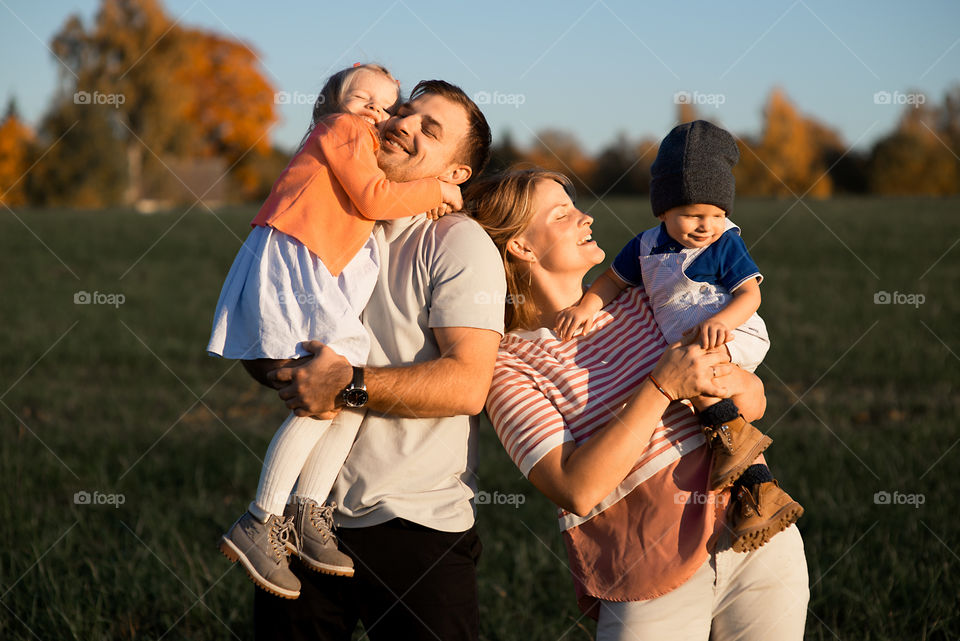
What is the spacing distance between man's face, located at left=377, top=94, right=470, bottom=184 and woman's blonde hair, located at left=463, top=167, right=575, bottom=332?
147 mm

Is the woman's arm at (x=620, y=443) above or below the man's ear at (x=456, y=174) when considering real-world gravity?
below

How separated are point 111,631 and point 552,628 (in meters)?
1.63

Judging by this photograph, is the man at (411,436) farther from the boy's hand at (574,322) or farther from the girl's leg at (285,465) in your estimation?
the boy's hand at (574,322)

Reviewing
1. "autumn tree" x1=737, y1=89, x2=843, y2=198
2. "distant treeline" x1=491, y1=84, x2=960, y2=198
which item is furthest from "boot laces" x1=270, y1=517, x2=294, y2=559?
"autumn tree" x1=737, y1=89, x2=843, y2=198

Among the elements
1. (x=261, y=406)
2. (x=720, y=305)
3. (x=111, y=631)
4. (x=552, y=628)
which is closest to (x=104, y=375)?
(x=261, y=406)

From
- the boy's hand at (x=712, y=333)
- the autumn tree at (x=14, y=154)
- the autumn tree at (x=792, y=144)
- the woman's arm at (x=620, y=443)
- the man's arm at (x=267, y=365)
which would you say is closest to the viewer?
the woman's arm at (x=620, y=443)

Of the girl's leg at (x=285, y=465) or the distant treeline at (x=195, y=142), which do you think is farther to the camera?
the distant treeline at (x=195, y=142)

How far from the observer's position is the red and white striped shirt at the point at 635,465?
6.56 ft

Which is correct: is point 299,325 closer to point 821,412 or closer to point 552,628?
point 552,628

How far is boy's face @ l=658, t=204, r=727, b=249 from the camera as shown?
7.15 feet

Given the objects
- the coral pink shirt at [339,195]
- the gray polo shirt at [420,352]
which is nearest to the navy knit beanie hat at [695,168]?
the gray polo shirt at [420,352]

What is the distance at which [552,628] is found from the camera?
326cm

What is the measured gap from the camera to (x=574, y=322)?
7.22 ft

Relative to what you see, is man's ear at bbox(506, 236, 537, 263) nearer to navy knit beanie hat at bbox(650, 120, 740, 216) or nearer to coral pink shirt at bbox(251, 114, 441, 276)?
coral pink shirt at bbox(251, 114, 441, 276)
